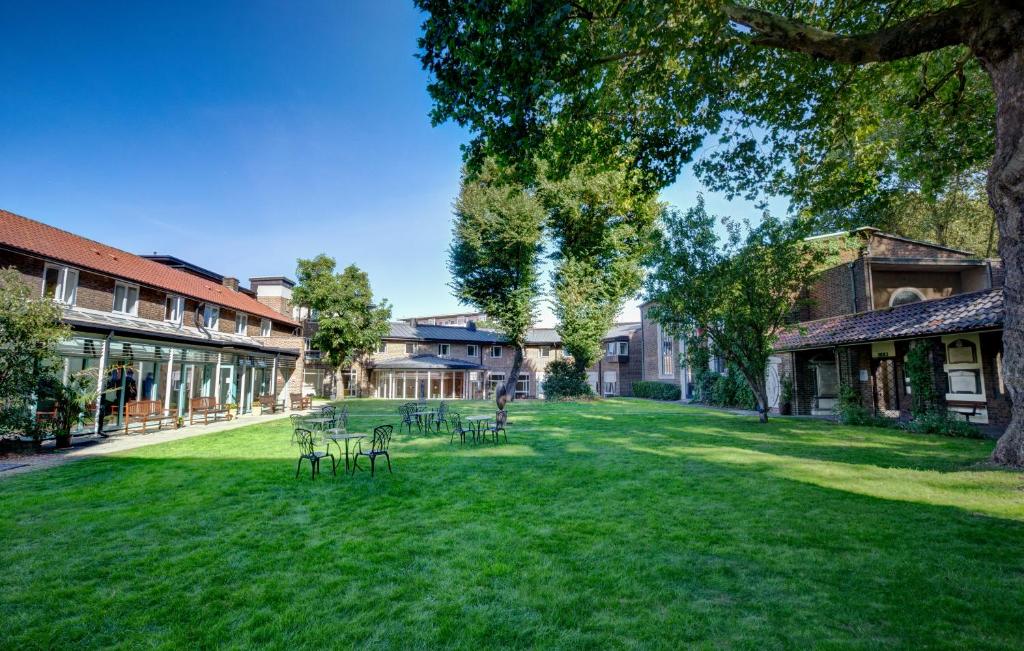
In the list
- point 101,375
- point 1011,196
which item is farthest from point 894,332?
point 101,375

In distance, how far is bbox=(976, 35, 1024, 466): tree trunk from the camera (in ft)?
23.1

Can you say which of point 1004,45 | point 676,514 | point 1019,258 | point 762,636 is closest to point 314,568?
point 762,636

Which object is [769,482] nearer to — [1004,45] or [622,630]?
[622,630]

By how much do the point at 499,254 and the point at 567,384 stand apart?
10.4 m

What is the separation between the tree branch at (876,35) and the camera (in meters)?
7.19

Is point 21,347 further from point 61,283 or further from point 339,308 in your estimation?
point 339,308

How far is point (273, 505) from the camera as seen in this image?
6.66 meters

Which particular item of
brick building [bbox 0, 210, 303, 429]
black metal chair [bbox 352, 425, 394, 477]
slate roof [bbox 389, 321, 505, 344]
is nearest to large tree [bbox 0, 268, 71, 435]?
brick building [bbox 0, 210, 303, 429]

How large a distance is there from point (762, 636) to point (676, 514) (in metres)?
2.85

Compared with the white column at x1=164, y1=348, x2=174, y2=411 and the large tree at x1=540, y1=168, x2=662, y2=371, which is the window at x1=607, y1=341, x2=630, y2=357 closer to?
the large tree at x1=540, y1=168, x2=662, y2=371

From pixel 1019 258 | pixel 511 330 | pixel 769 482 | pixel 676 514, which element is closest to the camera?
pixel 676 514

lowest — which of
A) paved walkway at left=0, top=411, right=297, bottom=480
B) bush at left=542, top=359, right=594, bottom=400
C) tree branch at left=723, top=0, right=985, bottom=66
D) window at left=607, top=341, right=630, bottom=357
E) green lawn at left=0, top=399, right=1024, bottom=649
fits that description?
paved walkway at left=0, top=411, right=297, bottom=480

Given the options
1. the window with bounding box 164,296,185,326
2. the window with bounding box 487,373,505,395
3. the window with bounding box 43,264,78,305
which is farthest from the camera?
the window with bounding box 487,373,505,395

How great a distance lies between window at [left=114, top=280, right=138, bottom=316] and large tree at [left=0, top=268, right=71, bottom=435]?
703 cm
